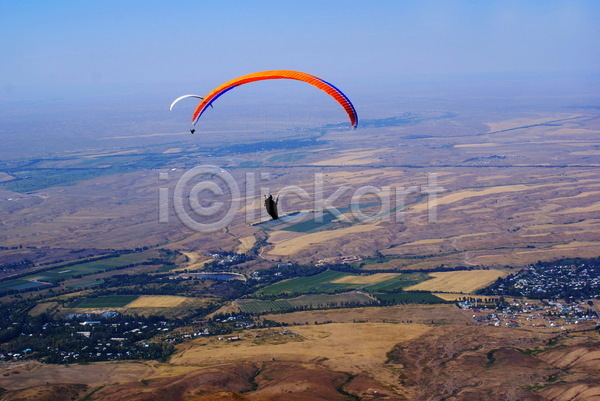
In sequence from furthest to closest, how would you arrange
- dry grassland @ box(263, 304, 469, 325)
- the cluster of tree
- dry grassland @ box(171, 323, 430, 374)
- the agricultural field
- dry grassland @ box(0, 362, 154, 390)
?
the agricultural field, the cluster of tree, dry grassland @ box(263, 304, 469, 325), dry grassland @ box(171, 323, 430, 374), dry grassland @ box(0, 362, 154, 390)

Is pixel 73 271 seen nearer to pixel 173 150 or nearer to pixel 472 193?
pixel 472 193

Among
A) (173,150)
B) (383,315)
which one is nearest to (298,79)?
(383,315)

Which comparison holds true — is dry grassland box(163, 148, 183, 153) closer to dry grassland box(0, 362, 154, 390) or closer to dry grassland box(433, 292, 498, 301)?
dry grassland box(433, 292, 498, 301)

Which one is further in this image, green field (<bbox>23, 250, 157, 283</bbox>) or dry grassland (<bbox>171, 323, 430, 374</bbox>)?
green field (<bbox>23, 250, 157, 283</bbox>)

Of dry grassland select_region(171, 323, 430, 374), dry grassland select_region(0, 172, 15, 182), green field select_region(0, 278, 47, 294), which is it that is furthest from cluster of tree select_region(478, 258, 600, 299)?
dry grassland select_region(0, 172, 15, 182)

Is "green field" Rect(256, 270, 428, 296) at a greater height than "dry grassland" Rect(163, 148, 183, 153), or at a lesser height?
lesser

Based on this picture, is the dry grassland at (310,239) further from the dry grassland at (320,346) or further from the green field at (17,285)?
the dry grassland at (320,346)

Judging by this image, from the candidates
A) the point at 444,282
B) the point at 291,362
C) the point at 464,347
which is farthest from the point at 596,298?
the point at 291,362
